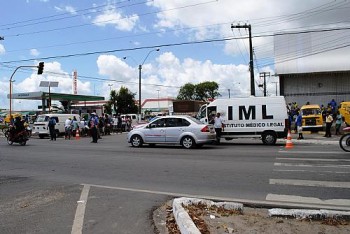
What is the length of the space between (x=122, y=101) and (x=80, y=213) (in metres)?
80.7

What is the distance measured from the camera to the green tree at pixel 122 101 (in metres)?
86.4

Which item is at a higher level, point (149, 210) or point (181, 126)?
point (181, 126)

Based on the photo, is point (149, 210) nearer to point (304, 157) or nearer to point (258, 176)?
point (258, 176)

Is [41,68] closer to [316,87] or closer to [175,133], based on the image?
[175,133]

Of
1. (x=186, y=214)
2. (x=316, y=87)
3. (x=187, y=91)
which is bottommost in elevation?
(x=186, y=214)

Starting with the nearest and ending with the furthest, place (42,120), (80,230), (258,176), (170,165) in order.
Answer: (80,230) → (258,176) → (170,165) → (42,120)

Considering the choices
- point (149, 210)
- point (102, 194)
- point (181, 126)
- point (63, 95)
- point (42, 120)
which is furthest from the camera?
point (63, 95)

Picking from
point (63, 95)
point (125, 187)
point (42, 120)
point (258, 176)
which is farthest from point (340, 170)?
point (63, 95)

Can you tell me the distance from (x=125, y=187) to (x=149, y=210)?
2.23 metres

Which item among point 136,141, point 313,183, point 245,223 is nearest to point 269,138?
point 136,141

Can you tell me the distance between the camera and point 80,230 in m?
5.76

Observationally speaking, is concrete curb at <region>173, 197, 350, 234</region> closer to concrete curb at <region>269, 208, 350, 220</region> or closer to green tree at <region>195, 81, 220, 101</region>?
Result: concrete curb at <region>269, 208, 350, 220</region>

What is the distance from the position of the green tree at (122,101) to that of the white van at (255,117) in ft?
220

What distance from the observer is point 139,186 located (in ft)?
30.0
